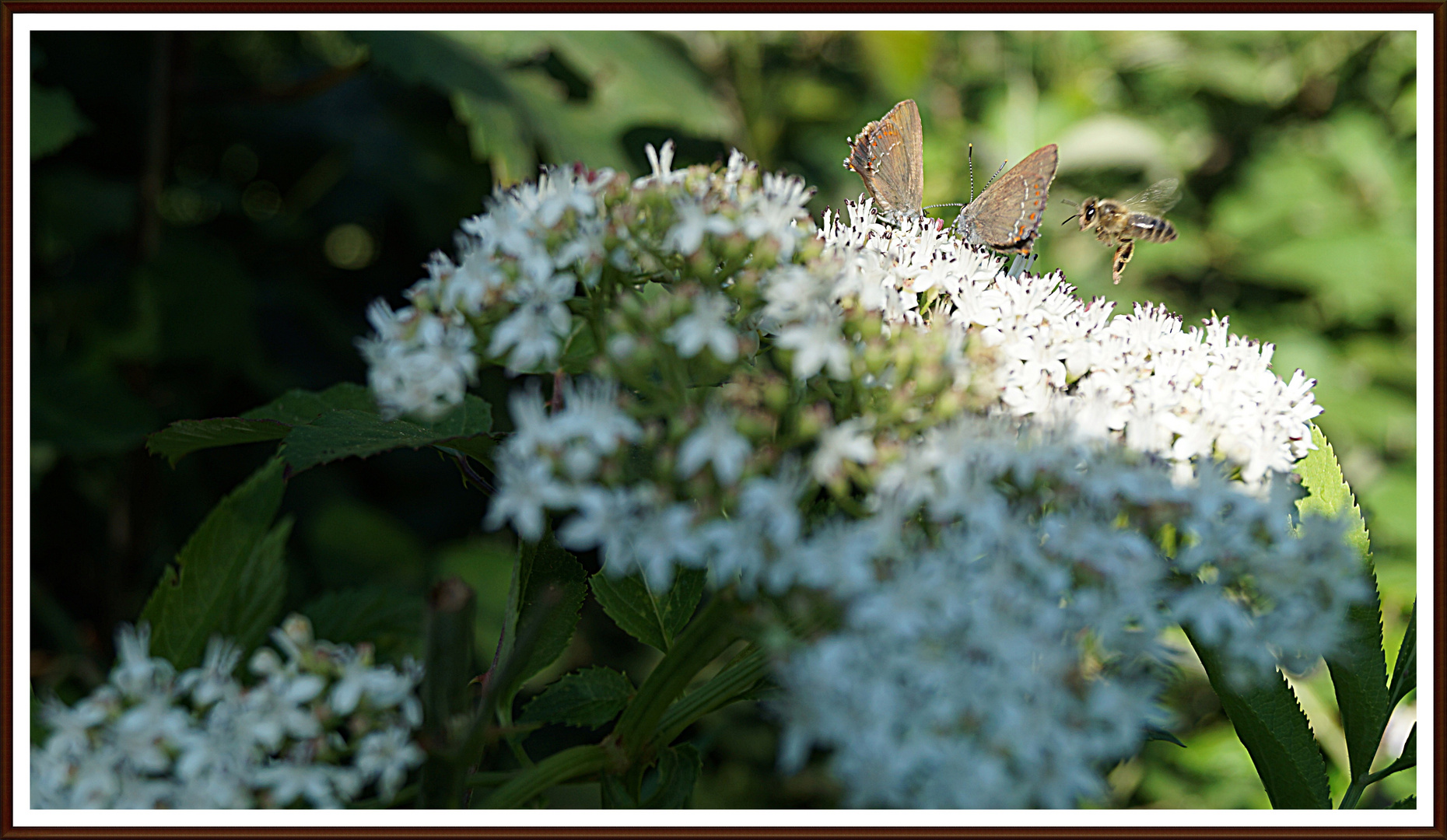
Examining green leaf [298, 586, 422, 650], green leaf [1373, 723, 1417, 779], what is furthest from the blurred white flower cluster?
green leaf [298, 586, 422, 650]

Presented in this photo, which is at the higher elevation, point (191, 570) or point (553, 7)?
point (553, 7)

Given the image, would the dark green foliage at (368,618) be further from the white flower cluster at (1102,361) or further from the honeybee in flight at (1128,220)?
the honeybee in flight at (1128,220)

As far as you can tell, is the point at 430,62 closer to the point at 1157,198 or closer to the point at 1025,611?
the point at 1157,198

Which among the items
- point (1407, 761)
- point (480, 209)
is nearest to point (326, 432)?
point (1407, 761)

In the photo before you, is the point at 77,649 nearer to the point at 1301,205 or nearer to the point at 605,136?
the point at 605,136

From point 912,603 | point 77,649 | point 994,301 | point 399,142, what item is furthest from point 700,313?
point 399,142

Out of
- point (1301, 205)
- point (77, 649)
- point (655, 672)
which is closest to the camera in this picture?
point (655, 672)

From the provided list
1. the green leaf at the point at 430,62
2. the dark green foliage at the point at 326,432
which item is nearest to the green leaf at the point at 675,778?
the dark green foliage at the point at 326,432

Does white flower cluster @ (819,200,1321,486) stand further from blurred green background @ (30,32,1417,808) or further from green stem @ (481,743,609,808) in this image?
blurred green background @ (30,32,1417,808)
